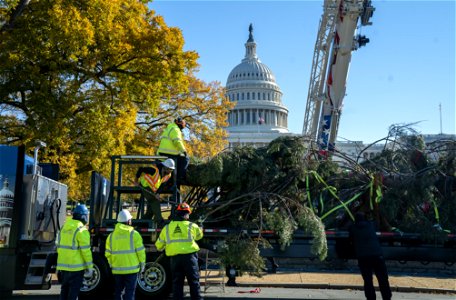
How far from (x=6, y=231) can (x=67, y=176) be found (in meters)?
8.52

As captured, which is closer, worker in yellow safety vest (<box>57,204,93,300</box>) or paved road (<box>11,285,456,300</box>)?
worker in yellow safety vest (<box>57,204,93,300</box>)

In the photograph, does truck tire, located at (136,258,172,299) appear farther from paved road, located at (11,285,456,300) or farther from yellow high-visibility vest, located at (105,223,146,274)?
yellow high-visibility vest, located at (105,223,146,274)

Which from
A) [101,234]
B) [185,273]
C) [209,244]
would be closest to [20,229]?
[101,234]

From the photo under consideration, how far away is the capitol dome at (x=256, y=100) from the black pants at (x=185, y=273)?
288 feet

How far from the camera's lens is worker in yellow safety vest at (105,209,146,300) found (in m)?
7.10

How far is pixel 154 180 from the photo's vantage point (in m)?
9.13

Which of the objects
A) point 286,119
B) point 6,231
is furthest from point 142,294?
point 286,119

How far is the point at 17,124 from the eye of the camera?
16.9m

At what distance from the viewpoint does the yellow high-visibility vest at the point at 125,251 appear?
7098 millimetres

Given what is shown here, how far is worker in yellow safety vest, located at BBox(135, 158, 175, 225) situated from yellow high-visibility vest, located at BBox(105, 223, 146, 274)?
1.93 m

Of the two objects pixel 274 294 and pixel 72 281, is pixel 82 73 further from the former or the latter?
pixel 72 281

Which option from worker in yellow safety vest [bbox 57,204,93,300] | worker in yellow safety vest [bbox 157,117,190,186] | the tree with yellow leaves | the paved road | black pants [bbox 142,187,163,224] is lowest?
the paved road

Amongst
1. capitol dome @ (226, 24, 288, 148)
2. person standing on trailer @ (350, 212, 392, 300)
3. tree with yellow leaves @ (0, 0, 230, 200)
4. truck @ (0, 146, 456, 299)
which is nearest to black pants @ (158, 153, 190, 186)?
truck @ (0, 146, 456, 299)

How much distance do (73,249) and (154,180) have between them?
8.00 ft
